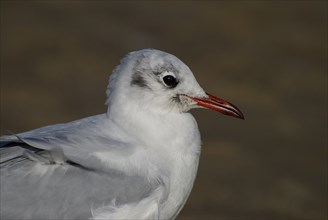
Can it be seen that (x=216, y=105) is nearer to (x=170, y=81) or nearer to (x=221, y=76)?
A: (x=170, y=81)

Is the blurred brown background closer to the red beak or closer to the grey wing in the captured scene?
the red beak

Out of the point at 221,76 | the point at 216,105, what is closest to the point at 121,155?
the point at 216,105

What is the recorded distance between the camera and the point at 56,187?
459cm

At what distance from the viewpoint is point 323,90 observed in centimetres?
1082

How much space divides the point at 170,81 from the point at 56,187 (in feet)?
2.72

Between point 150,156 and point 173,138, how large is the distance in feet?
0.59

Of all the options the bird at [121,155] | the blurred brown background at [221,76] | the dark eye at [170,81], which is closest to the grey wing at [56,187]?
the bird at [121,155]

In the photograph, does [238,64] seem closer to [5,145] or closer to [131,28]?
[131,28]

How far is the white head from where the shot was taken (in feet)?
16.0

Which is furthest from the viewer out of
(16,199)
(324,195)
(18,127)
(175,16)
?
(175,16)

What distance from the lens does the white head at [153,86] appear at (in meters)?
4.88

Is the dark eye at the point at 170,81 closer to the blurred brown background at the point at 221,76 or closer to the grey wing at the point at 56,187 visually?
the grey wing at the point at 56,187

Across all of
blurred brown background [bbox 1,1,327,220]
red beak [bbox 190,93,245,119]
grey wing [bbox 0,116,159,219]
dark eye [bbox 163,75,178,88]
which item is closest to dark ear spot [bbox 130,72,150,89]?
dark eye [bbox 163,75,178,88]

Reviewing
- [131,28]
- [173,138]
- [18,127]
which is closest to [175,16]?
[131,28]
